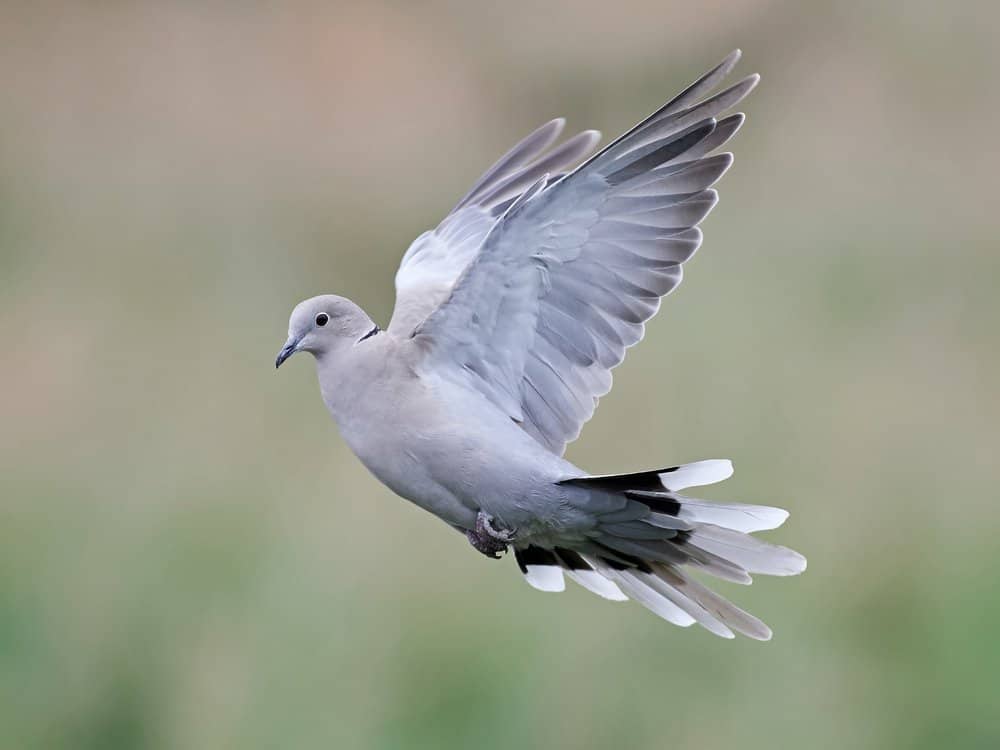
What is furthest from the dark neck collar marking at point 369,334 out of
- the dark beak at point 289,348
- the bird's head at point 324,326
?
the dark beak at point 289,348

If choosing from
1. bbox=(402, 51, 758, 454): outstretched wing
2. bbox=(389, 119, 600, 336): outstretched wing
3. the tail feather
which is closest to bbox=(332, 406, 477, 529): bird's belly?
bbox=(402, 51, 758, 454): outstretched wing

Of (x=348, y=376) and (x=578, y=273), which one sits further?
(x=578, y=273)

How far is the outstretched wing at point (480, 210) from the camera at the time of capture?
11.1 feet

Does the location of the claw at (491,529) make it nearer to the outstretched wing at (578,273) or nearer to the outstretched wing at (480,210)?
the outstretched wing at (578,273)

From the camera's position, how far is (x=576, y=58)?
7.16 metres

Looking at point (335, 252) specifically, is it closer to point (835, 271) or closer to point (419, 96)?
point (419, 96)

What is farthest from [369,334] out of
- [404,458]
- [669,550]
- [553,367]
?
[669,550]

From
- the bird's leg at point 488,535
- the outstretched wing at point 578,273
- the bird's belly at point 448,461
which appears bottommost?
the bird's leg at point 488,535

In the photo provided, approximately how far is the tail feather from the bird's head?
55cm

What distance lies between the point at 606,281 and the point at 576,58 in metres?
4.57

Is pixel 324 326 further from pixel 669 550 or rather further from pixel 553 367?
pixel 669 550

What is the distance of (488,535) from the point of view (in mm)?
2729

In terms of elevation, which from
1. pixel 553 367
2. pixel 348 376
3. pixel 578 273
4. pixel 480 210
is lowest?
pixel 348 376

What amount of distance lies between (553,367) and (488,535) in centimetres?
40
